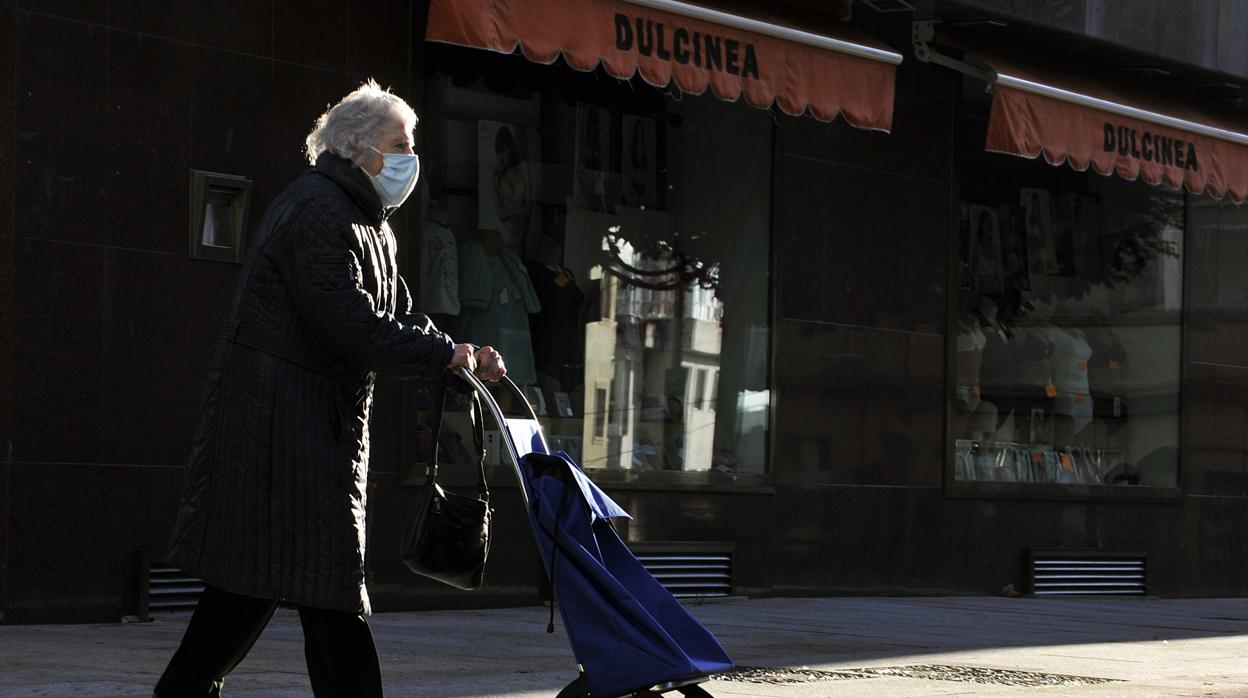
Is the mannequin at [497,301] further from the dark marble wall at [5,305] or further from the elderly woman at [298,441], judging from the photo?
the elderly woman at [298,441]

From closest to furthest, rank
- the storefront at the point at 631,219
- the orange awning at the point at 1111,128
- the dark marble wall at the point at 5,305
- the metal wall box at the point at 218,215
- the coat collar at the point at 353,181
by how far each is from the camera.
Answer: the coat collar at the point at 353,181, the dark marble wall at the point at 5,305, the metal wall box at the point at 218,215, the storefront at the point at 631,219, the orange awning at the point at 1111,128

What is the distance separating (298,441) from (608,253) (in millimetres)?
6977

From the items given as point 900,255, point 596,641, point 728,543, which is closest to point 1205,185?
point 900,255

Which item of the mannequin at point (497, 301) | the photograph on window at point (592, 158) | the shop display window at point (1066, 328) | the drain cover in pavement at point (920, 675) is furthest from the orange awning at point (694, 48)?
the drain cover in pavement at point (920, 675)

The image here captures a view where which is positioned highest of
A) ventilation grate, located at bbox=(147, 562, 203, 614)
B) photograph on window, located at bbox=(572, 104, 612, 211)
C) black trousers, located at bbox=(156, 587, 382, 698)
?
photograph on window, located at bbox=(572, 104, 612, 211)

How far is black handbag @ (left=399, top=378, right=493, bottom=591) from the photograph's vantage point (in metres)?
4.53

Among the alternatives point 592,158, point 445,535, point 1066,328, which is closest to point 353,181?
point 445,535

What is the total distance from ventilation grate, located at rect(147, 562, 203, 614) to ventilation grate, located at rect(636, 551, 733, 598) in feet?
9.60

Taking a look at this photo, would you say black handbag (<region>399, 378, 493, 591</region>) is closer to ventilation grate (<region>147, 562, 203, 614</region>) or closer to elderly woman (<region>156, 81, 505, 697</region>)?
elderly woman (<region>156, 81, 505, 697</region>)

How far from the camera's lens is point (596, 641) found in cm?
446

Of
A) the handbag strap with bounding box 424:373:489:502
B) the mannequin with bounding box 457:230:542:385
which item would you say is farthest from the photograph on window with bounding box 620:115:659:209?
the handbag strap with bounding box 424:373:489:502

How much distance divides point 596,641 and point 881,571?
8.03 m

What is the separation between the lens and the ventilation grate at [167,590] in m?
8.65

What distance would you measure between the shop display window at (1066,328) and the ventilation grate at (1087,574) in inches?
22.3
